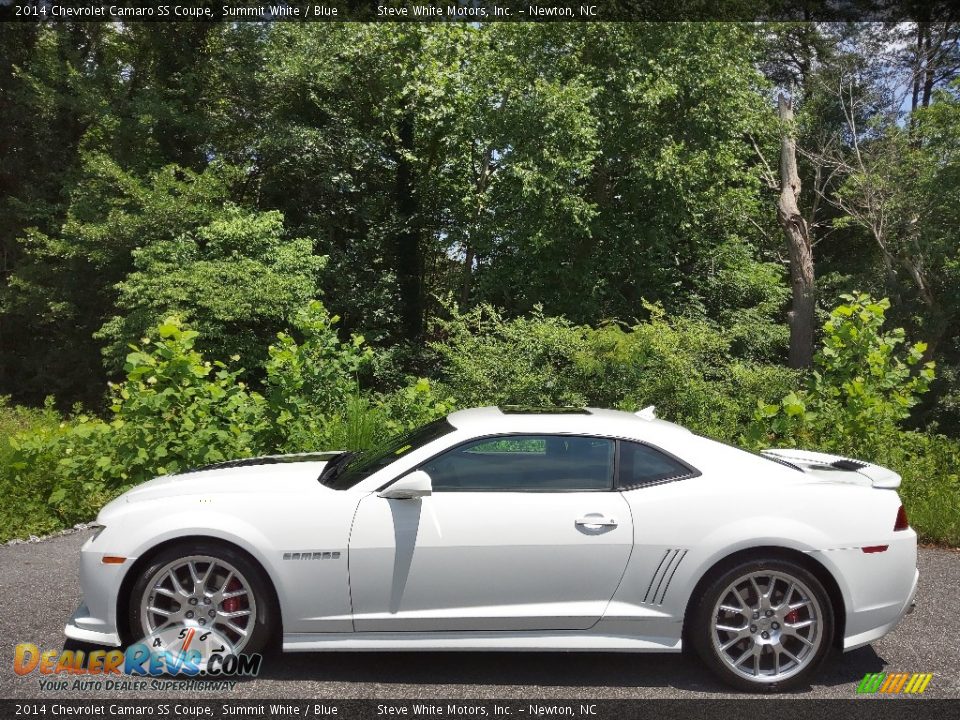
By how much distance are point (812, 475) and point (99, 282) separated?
22480 mm

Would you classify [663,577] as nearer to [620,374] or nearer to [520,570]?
[520,570]

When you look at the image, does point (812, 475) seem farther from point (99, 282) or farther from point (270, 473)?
point (99, 282)

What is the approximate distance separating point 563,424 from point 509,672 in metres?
1.37

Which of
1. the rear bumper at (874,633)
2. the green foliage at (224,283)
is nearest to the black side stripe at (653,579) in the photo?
the rear bumper at (874,633)

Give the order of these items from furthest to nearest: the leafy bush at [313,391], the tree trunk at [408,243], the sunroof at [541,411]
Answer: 1. the tree trunk at [408,243]
2. the leafy bush at [313,391]
3. the sunroof at [541,411]

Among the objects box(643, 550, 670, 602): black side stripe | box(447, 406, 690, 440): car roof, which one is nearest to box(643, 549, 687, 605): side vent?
box(643, 550, 670, 602): black side stripe

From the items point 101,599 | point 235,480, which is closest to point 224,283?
point 235,480

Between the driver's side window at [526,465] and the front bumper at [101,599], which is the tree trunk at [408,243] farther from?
the front bumper at [101,599]

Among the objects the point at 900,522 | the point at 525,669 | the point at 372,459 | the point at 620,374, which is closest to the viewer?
the point at 900,522

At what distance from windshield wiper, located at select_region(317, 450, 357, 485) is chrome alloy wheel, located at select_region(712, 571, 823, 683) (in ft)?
7.26

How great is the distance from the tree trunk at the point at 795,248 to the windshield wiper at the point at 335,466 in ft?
64.0

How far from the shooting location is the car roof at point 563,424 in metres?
4.65

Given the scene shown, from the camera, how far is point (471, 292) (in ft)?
79.9

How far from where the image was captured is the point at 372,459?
4938 mm
